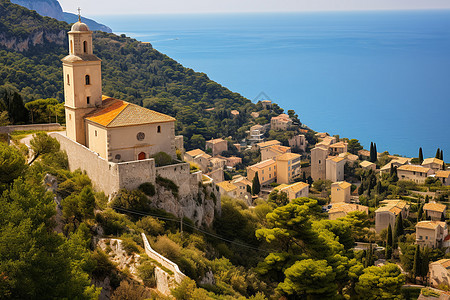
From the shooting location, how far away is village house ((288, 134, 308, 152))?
7231 cm

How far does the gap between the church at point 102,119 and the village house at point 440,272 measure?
1775 centimetres

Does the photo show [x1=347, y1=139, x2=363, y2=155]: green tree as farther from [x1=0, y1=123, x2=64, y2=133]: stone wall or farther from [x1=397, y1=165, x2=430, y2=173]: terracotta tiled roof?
[x1=0, y1=123, x2=64, y2=133]: stone wall

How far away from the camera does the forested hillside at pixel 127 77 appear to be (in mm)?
61938

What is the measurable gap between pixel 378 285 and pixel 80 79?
1572 cm

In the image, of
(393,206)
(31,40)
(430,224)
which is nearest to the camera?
Result: (430,224)

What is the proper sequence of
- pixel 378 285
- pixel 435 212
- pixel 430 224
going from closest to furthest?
pixel 378 285 → pixel 430 224 → pixel 435 212

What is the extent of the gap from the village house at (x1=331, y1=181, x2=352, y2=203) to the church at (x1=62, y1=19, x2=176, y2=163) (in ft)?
95.5

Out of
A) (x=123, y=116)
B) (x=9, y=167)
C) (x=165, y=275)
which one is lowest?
(x=165, y=275)

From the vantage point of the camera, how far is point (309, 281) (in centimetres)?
2070

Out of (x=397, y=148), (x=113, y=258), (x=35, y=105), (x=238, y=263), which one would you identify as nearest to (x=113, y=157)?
(x=113, y=258)

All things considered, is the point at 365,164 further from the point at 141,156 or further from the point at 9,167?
the point at 9,167

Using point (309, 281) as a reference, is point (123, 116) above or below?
above

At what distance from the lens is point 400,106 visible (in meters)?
136

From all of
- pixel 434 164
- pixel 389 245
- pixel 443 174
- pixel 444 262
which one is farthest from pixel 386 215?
pixel 434 164
